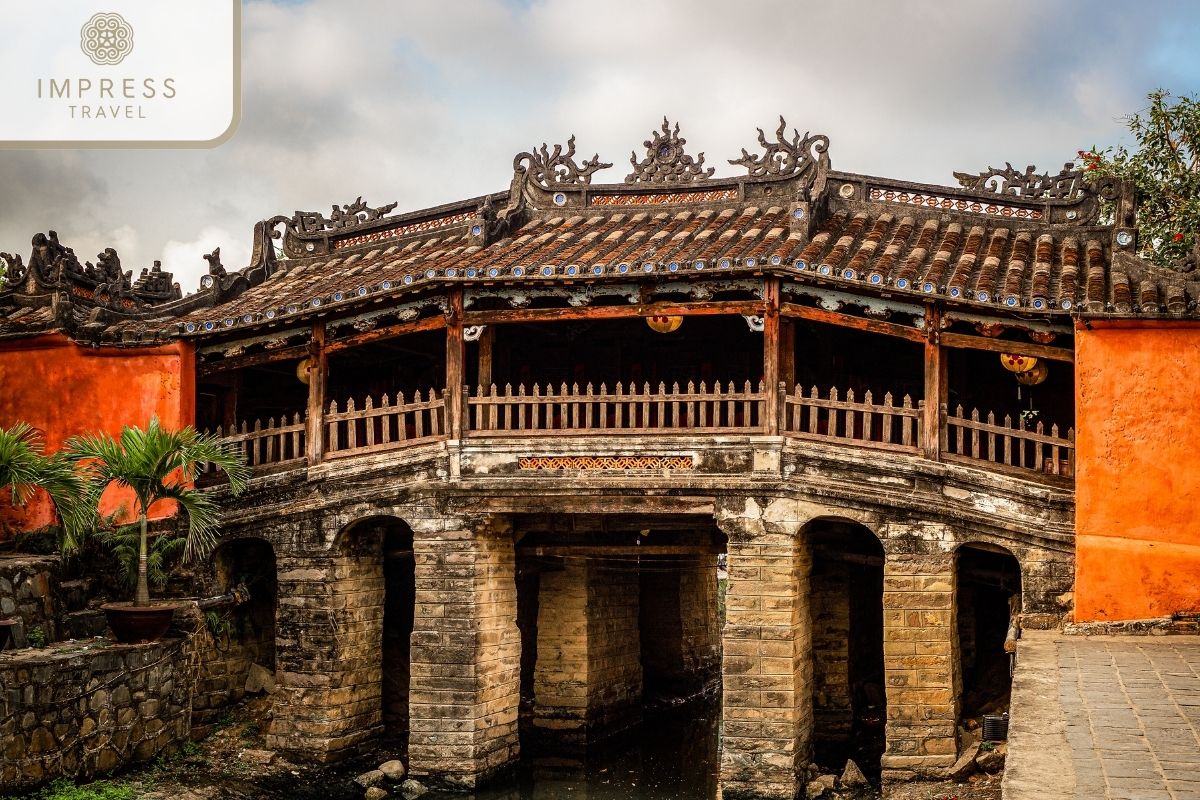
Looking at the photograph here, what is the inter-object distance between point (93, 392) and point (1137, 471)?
12836 mm

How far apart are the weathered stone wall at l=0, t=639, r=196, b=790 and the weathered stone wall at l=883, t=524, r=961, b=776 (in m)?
8.22

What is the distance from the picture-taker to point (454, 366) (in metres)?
15.4

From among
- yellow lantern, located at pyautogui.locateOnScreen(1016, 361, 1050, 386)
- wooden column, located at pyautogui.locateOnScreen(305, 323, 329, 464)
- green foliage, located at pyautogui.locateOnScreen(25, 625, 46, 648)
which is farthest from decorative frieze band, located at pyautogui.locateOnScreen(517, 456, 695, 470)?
green foliage, located at pyautogui.locateOnScreen(25, 625, 46, 648)

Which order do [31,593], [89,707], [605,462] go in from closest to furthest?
[89,707] < [31,593] < [605,462]

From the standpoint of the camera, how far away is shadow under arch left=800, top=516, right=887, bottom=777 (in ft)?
53.6

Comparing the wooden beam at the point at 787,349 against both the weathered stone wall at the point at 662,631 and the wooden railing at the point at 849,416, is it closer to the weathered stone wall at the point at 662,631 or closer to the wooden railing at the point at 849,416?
the wooden railing at the point at 849,416

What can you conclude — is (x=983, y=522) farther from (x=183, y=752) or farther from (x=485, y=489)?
(x=183, y=752)

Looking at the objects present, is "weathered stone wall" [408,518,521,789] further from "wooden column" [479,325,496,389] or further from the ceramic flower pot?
the ceramic flower pot

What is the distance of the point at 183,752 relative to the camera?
596 inches

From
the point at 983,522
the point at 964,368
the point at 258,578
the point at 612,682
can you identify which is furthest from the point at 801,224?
the point at 258,578

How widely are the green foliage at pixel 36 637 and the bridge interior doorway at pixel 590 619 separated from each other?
18.7ft

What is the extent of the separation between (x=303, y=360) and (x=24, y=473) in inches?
162

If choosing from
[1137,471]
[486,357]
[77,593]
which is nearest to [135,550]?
[77,593]

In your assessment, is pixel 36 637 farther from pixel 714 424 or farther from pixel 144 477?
pixel 714 424
